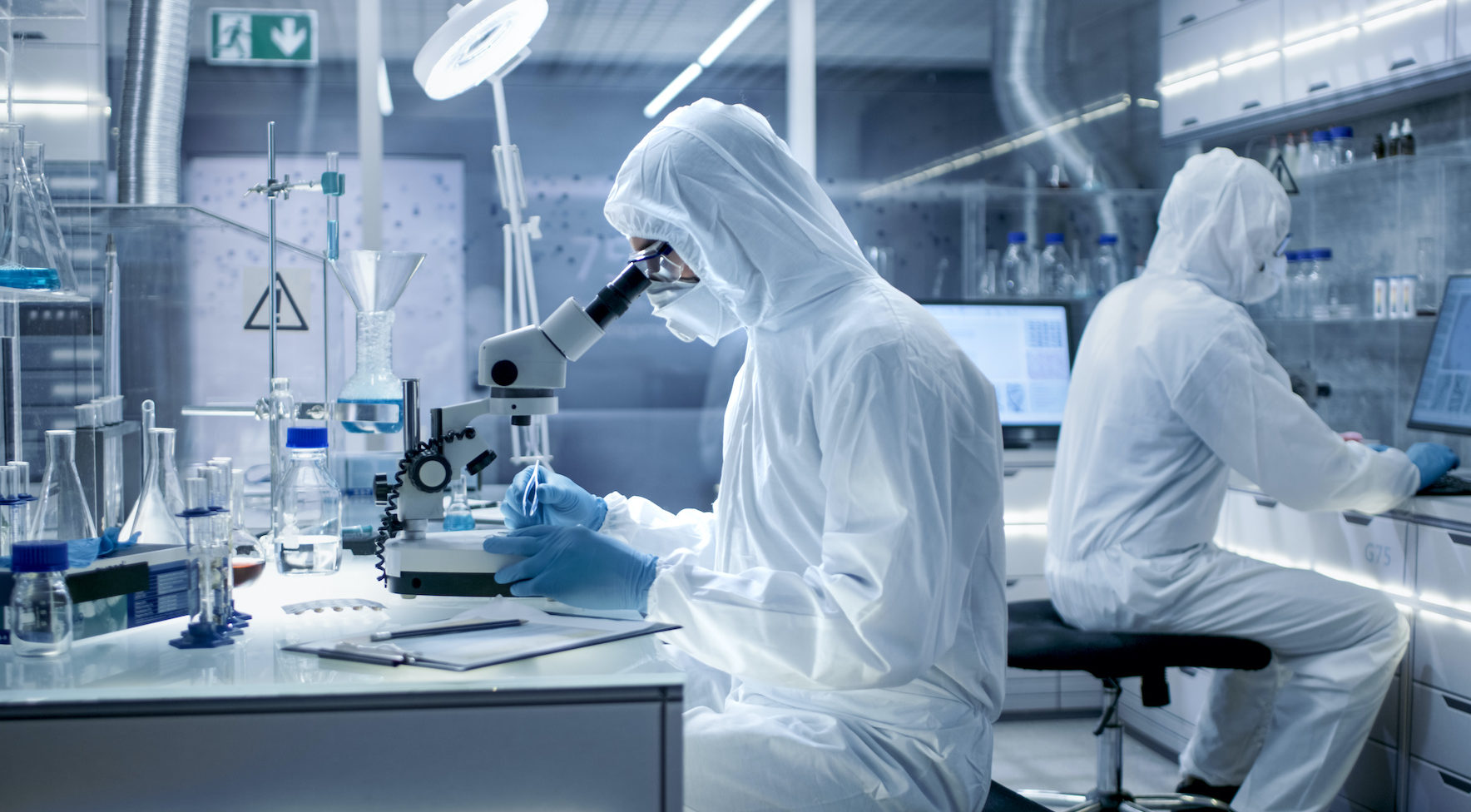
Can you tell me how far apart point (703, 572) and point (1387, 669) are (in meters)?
1.68

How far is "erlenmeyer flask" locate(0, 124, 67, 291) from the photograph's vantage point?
1.42 metres

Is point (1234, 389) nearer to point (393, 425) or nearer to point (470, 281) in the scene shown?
point (393, 425)

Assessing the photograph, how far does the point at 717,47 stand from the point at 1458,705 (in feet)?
9.12

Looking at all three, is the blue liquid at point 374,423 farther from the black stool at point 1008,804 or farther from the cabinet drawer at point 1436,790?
the cabinet drawer at point 1436,790

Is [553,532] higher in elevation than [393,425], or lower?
lower

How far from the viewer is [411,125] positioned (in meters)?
3.47

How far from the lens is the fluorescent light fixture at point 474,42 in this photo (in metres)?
1.75

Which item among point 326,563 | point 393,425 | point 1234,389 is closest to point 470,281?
point 393,425

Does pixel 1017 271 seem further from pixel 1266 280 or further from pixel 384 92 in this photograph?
pixel 384 92

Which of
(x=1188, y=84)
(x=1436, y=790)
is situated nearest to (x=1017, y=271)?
(x=1188, y=84)

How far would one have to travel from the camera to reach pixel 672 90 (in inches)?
145

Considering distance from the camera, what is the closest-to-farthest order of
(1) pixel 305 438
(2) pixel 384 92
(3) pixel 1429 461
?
(1) pixel 305 438, (3) pixel 1429 461, (2) pixel 384 92

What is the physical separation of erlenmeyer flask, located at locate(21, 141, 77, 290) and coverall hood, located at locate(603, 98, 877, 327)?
0.77 metres

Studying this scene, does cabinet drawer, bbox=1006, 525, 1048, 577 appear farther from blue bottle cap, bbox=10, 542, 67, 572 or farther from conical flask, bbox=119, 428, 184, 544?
blue bottle cap, bbox=10, 542, 67, 572
